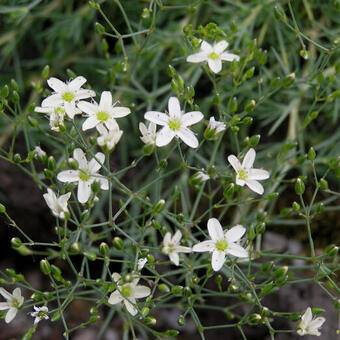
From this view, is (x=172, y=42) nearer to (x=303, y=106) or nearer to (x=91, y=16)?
(x=91, y=16)

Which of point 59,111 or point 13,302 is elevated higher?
point 59,111

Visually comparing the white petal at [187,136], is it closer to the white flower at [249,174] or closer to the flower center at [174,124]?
the flower center at [174,124]

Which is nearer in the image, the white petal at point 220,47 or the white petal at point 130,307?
the white petal at point 130,307

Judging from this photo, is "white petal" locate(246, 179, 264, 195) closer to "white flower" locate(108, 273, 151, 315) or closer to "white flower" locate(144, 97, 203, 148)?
"white flower" locate(144, 97, 203, 148)

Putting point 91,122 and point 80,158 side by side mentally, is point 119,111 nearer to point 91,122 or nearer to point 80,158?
point 91,122

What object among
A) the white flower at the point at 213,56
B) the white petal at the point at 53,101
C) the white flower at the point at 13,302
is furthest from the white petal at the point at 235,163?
the white flower at the point at 13,302

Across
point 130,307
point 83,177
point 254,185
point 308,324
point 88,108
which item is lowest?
point 308,324

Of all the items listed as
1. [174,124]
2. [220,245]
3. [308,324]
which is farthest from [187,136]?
[308,324]

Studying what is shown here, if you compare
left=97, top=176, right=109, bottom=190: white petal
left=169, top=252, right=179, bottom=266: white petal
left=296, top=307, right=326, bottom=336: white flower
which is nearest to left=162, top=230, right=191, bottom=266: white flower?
left=169, top=252, right=179, bottom=266: white petal
